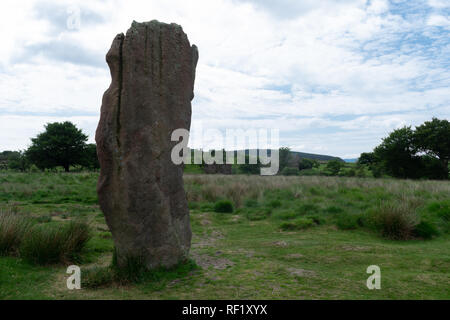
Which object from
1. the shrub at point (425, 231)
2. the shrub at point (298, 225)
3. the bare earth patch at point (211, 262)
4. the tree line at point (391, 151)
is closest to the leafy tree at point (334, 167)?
the tree line at point (391, 151)

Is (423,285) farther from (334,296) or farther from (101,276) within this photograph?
(101,276)

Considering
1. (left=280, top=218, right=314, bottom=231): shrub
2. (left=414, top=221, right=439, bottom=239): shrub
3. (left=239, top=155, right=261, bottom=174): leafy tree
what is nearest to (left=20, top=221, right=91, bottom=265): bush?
(left=280, top=218, right=314, bottom=231): shrub

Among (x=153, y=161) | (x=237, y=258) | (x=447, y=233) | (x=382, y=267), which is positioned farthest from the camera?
(x=447, y=233)

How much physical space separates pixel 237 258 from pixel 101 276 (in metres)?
2.54

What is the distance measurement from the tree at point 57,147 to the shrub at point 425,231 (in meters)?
37.3

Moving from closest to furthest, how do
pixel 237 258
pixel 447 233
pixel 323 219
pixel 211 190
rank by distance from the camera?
1. pixel 237 258
2. pixel 447 233
3. pixel 323 219
4. pixel 211 190

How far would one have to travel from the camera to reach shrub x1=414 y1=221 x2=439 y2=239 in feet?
27.0

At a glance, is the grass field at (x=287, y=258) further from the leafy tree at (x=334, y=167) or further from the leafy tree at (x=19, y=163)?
the leafy tree at (x=19, y=163)

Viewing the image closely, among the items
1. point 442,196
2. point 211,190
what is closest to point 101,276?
point 211,190

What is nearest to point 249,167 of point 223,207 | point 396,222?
point 223,207

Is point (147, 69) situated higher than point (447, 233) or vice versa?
point (147, 69)

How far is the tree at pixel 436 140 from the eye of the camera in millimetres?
30703

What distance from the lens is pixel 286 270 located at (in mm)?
5617
